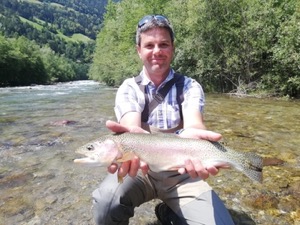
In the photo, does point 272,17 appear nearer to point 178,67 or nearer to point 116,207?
point 178,67

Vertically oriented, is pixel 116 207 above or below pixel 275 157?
above

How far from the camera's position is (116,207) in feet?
10.3

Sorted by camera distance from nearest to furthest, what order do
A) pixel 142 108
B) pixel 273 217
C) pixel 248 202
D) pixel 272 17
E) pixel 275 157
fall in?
pixel 142 108 < pixel 273 217 < pixel 248 202 < pixel 275 157 < pixel 272 17

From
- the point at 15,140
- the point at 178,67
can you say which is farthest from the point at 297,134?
the point at 178,67

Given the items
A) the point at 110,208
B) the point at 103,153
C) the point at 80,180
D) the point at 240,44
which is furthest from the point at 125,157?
the point at 240,44

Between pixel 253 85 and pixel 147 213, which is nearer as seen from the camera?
pixel 147 213

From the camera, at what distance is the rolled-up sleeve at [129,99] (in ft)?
11.8

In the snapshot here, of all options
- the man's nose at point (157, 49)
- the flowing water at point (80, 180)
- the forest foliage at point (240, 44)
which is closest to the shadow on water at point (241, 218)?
the flowing water at point (80, 180)

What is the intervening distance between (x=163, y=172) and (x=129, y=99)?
923 millimetres

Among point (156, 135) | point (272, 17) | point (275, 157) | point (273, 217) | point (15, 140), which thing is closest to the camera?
point (156, 135)

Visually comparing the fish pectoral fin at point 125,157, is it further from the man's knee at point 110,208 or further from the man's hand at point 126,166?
the man's knee at point 110,208

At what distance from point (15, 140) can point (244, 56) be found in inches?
825

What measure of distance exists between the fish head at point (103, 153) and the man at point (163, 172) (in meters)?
0.09

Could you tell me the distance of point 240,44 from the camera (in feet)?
83.4
